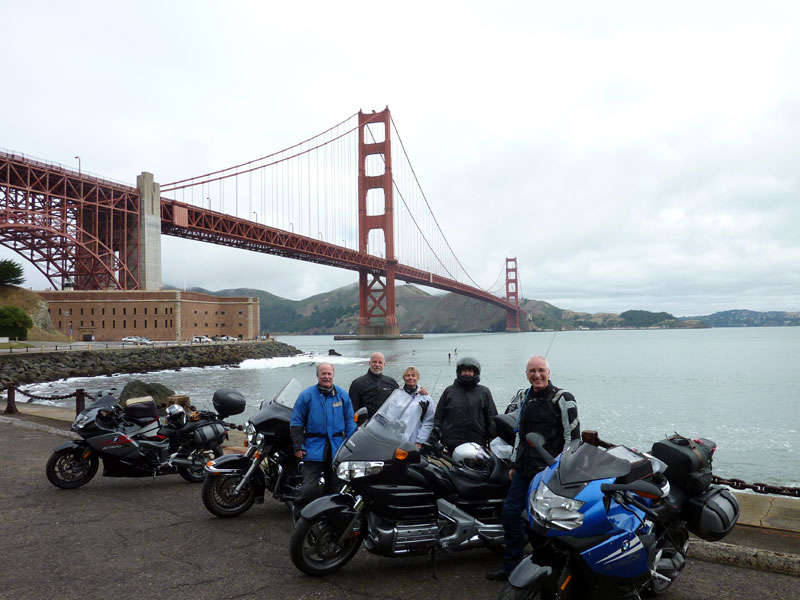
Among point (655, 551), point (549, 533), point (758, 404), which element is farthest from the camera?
point (758, 404)

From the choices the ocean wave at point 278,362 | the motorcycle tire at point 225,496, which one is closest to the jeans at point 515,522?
the motorcycle tire at point 225,496

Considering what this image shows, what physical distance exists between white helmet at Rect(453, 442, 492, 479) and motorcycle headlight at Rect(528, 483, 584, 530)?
1033mm

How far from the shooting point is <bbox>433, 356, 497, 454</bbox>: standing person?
470 centimetres

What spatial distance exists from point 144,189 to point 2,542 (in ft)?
196

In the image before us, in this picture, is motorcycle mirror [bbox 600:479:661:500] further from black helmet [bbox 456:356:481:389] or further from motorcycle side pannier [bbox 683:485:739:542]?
black helmet [bbox 456:356:481:389]

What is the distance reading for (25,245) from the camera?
59906 millimetres

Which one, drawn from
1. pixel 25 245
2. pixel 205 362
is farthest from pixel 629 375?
pixel 25 245

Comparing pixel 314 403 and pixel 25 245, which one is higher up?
pixel 25 245

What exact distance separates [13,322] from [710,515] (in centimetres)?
4936

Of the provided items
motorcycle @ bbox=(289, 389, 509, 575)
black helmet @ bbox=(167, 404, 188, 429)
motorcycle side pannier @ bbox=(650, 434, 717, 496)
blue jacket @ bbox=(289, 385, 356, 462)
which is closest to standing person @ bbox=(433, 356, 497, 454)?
motorcycle @ bbox=(289, 389, 509, 575)

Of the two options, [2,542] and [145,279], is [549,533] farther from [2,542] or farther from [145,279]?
[145,279]

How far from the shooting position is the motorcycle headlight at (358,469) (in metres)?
3.64

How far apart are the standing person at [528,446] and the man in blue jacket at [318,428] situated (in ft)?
5.18

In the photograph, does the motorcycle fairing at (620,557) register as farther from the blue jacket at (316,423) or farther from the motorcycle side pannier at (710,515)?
the blue jacket at (316,423)
